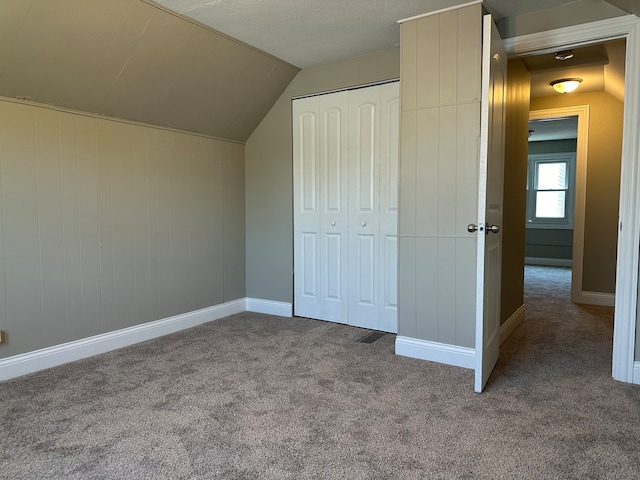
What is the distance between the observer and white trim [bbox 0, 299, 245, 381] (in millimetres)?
2713

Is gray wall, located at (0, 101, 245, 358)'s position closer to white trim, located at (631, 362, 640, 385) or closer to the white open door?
the white open door

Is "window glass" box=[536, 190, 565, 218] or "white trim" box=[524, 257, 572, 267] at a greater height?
"window glass" box=[536, 190, 565, 218]

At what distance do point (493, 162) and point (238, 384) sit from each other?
6.69ft

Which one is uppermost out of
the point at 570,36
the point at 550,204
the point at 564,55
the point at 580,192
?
the point at 564,55

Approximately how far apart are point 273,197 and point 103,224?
5.35 ft

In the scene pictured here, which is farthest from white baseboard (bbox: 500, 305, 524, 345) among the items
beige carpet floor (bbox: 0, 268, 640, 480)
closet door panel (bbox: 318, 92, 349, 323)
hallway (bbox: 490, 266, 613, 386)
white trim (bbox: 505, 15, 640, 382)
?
closet door panel (bbox: 318, 92, 349, 323)

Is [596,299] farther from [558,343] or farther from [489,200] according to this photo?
[489,200]

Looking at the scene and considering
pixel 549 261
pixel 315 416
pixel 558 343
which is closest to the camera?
pixel 315 416

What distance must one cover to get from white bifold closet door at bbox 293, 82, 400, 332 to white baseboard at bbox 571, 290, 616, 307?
2.81 meters

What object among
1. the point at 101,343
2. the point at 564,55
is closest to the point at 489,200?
the point at 564,55

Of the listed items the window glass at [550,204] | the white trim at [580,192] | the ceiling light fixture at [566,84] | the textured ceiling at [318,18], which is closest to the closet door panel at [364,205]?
the textured ceiling at [318,18]

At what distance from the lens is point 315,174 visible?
13.1 ft

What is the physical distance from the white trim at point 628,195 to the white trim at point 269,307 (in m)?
2.67

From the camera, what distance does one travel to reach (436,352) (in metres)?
2.97
